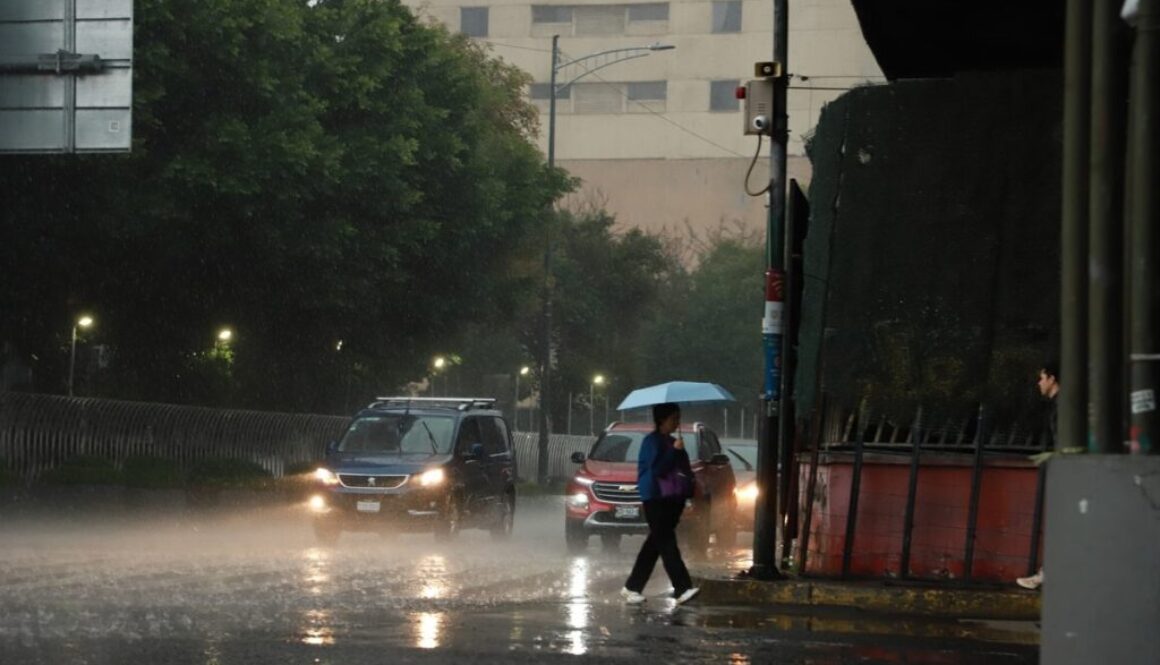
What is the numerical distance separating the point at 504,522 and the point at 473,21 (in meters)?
73.3

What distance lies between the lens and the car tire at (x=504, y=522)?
2889 cm

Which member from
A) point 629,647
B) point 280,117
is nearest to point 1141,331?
point 629,647

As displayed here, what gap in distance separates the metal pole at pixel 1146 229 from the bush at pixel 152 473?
27.2 meters

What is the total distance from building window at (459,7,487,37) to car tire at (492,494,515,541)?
7207 cm

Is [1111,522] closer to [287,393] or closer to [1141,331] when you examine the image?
[1141,331]

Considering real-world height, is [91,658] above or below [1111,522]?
A: below

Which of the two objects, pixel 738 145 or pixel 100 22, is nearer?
pixel 100 22

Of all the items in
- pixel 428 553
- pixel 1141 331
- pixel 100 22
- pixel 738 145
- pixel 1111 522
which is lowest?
pixel 428 553

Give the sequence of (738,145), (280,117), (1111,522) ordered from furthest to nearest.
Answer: (738,145) < (280,117) < (1111,522)

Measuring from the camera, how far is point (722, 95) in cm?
9688

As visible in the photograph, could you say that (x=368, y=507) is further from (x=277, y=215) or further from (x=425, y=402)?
(x=277, y=215)

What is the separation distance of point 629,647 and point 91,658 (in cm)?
320

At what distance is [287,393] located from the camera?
4662cm

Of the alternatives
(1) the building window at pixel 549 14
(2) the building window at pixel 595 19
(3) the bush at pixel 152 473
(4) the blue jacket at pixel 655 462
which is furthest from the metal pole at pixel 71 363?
(1) the building window at pixel 549 14
